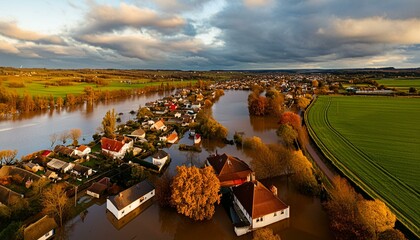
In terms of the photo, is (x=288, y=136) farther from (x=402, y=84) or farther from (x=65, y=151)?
(x=402, y=84)

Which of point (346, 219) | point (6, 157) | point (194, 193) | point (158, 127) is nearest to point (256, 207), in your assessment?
point (194, 193)

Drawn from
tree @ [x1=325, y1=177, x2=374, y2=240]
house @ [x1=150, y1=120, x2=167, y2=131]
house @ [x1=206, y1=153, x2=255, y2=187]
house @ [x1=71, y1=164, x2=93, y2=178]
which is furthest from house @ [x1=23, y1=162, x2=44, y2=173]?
tree @ [x1=325, y1=177, x2=374, y2=240]

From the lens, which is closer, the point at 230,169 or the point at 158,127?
the point at 230,169

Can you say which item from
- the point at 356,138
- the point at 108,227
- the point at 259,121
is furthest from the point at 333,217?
the point at 259,121

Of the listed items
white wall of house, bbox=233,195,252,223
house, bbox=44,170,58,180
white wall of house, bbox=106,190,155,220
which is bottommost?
white wall of house, bbox=106,190,155,220

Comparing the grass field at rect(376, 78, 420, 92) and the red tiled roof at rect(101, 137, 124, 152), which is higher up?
the grass field at rect(376, 78, 420, 92)

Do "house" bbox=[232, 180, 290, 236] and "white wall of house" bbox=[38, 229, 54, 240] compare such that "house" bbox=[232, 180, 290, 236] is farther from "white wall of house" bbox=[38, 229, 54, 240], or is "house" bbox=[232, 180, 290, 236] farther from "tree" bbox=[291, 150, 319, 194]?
"white wall of house" bbox=[38, 229, 54, 240]

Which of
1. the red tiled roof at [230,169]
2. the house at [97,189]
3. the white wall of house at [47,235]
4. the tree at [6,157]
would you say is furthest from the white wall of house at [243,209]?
the tree at [6,157]

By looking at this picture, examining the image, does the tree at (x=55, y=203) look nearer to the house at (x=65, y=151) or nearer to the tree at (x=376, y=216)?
the house at (x=65, y=151)
